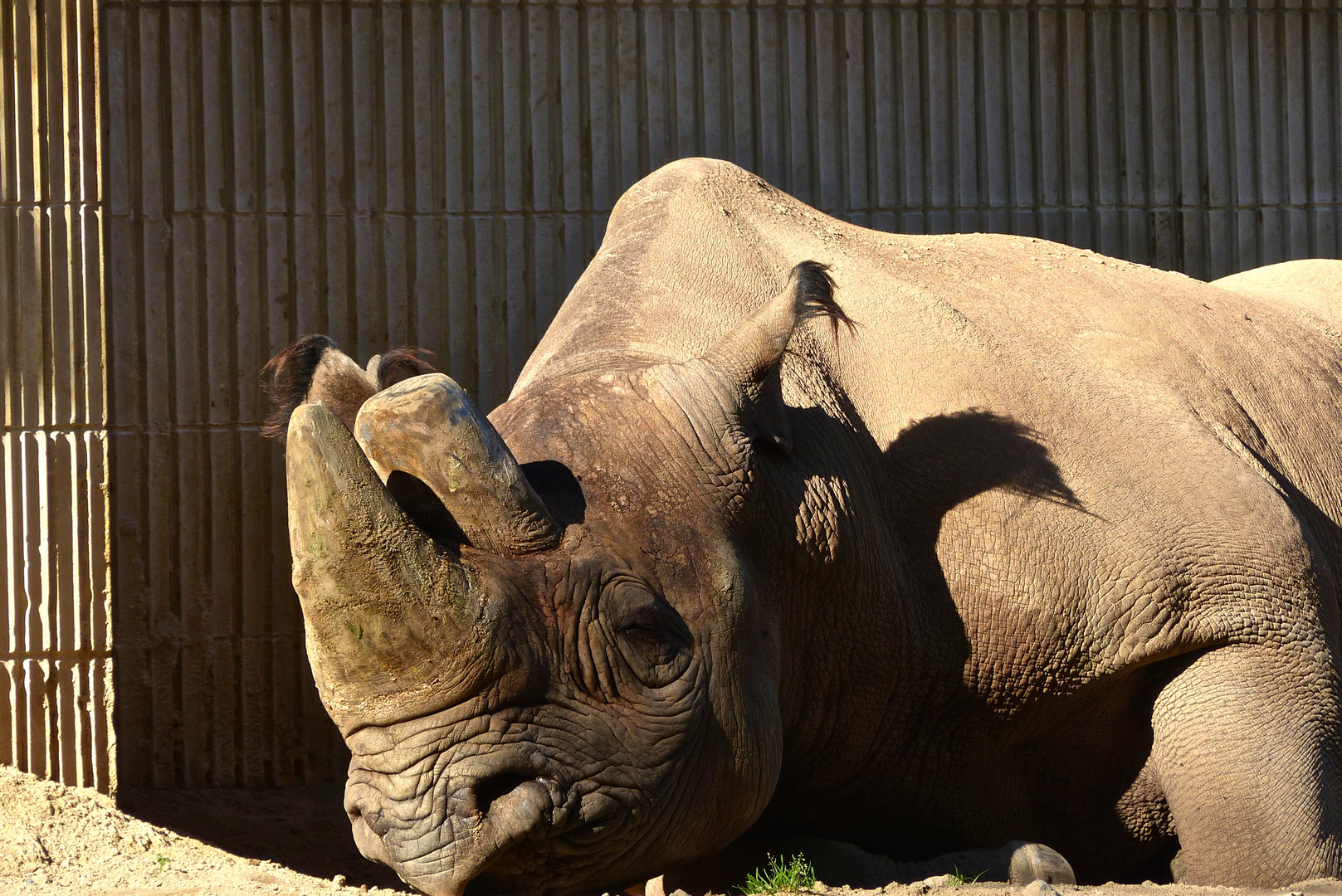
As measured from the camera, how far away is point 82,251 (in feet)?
18.4

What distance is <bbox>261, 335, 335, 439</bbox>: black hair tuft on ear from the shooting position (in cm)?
352

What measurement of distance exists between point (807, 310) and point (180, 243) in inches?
134

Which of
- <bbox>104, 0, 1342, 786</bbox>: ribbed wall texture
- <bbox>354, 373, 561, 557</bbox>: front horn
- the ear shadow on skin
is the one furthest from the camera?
<bbox>104, 0, 1342, 786</bbox>: ribbed wall texture

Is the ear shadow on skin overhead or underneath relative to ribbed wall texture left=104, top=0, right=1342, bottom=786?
underneath

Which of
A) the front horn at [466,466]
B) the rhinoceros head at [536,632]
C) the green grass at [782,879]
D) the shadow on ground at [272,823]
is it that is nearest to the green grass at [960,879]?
the green grass at [782,879]

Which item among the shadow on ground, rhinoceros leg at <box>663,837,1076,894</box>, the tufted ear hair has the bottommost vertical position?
the shadow on ground

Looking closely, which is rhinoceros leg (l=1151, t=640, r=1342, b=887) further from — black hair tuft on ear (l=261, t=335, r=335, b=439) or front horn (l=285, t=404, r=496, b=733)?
black hair tuft on ear (l=261, t=335, r=335, b=439)

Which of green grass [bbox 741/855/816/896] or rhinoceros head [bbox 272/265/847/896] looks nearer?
rhinoceros head [bbox 272/265/847/896]

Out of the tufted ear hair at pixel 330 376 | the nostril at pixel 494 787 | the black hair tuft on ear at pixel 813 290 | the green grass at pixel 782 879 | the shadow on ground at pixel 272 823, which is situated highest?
the black hair tuft on ear at pixel 813 290

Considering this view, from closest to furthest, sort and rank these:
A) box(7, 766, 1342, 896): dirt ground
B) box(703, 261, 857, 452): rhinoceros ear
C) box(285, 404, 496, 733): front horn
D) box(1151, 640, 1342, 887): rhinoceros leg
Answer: box(285, 404, 496, 733): front horn
box(703, 261, 857, 452): rhinoceros ear
box(1151, 640, 1342, 887): rhinoceros leg
box(7, 766, 1342, 896): dirt ground

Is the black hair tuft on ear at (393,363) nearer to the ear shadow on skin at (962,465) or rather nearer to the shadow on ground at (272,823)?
the ear shadow on skin at (962,465)

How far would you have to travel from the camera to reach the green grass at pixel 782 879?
3.20 metres

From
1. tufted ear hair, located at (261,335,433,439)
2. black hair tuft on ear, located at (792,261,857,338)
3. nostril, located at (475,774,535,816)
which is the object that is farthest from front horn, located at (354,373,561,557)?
black hair tuft on ear, located at (792,261,857,338)

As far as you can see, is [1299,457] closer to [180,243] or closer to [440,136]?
[440,136]
